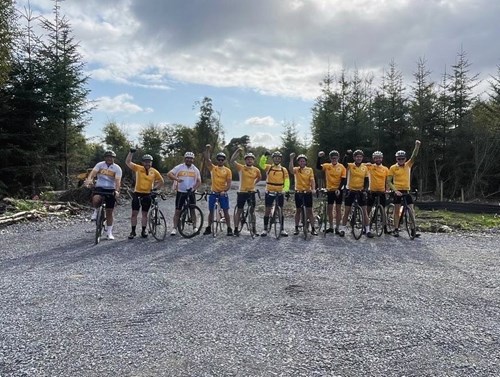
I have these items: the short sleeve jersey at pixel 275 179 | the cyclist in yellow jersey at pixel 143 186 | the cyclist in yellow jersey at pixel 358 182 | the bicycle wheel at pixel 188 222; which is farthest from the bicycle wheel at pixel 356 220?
the cyclist in yellow jersey at pixel 143 186

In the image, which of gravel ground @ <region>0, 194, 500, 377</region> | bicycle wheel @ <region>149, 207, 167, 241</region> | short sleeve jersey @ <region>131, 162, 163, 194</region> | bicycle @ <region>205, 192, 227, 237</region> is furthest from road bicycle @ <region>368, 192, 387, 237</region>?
short sleeve jersey @ <region>131, 162, 163, 194</region>

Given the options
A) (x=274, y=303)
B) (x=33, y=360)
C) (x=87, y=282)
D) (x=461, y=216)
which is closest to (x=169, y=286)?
(x=87, y=282)

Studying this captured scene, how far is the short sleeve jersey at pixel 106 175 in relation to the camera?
9.27 metres

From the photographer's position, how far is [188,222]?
987 cm

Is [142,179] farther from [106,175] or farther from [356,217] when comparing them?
[356,217]

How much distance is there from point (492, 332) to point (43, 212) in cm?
1330

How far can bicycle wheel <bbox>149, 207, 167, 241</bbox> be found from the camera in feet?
31.0

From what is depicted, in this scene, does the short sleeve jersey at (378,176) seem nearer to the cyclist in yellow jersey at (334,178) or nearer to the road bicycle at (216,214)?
the cyclist in yellow jersey at (334,178)

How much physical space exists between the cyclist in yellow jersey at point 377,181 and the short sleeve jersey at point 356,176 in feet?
0.69

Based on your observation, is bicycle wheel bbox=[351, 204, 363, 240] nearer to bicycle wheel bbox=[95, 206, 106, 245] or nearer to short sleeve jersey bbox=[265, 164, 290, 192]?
short sleeve jersey bbox=[265, 164, 290, 192]

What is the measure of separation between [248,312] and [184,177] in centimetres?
559

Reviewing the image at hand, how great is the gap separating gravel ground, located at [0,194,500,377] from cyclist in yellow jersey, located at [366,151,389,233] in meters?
2.04

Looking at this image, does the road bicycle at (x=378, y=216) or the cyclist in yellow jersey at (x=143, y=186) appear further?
the road bicycle at (x=378, y=216)

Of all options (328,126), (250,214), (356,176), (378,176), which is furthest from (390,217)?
(328,126)
